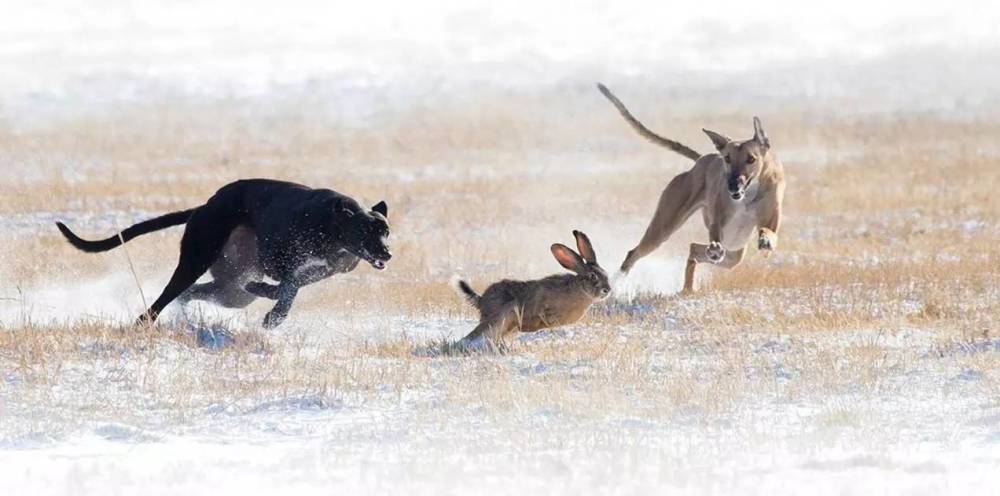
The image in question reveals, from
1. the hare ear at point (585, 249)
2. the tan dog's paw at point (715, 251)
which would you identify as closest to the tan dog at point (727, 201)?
the tan dog's paw at point (715, 251)

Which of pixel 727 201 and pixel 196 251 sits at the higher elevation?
pixel 727 201

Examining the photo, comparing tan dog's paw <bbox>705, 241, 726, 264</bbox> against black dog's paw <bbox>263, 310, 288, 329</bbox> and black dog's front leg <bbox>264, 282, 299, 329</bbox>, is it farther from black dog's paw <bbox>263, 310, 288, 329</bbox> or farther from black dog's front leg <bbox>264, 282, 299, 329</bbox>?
black dog's paw <bbox>263, 310, 288, 329</bbox>

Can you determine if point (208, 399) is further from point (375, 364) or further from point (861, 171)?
point (861, 171)

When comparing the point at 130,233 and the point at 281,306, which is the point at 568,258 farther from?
the point at 130,233

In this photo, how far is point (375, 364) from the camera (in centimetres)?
939

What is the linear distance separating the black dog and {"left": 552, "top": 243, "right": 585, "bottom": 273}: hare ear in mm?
1171

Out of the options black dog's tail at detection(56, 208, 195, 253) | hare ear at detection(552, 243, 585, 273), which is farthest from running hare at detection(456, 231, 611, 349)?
black dog's tail at detection(56, 208, 195, 253)

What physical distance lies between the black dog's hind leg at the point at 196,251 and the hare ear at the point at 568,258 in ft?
7.58

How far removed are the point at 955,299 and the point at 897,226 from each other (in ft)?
22.2

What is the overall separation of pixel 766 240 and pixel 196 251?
4.24m

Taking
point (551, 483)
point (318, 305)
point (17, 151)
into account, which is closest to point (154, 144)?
point (17, 151)

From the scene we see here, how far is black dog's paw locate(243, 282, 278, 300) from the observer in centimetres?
1105

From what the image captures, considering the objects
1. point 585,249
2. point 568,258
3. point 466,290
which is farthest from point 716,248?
point 466,290

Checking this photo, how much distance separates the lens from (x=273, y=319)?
10695 mm
